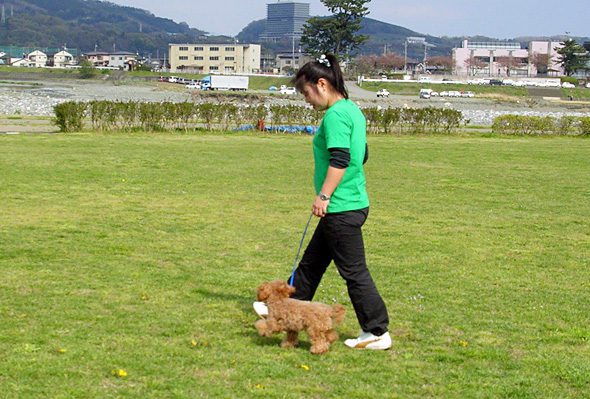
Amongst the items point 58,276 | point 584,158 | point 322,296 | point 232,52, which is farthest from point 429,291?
point 232,52

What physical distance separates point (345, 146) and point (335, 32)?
86.3 meters

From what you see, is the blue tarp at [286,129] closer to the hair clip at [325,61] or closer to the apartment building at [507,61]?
the hair clip at [325,61]

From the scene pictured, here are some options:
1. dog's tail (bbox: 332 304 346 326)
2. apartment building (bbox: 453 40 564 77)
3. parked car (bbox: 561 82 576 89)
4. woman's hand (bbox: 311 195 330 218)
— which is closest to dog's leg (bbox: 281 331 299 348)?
dog's tail (bbox: 332 304 346 326)

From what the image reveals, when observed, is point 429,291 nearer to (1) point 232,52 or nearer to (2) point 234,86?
(2) point 234,86

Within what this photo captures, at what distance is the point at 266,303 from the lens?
4.50m

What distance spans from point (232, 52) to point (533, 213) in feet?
412

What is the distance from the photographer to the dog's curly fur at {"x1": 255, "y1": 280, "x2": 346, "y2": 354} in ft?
13.6

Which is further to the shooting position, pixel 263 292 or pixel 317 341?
pixel 263 292

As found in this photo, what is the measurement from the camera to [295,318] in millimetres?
4164

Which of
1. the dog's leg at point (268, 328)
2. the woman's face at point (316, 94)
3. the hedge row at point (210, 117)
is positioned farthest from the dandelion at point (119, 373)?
the hedge row at point (210, 117)

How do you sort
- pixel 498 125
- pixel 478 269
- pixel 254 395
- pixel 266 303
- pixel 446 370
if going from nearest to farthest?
pixel 254 395 < pixel 446 370 < pixel 266 303 < pixel 478 269 < pixel 498 125

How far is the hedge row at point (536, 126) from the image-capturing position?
26803 mm

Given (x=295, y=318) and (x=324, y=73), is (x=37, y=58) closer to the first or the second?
(x=324, y=73)

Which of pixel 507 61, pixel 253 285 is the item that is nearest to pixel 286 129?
pixel 253 285
